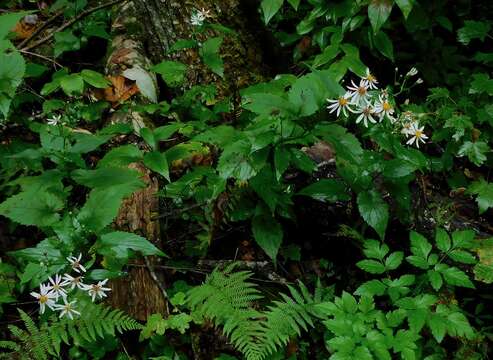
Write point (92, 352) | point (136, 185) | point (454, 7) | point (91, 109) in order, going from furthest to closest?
point (454, 7) < point (91, 109) < point (92, 352) < point (136, 185)

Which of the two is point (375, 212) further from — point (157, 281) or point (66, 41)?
point (66, 41)

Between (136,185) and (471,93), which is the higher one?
(136,185)

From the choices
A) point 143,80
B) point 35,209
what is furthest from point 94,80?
point 35,209

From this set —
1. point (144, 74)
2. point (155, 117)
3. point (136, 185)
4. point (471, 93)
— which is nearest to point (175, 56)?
point (144, 74)

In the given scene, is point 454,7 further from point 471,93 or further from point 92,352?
point 92,352

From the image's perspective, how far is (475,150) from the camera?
293 cm

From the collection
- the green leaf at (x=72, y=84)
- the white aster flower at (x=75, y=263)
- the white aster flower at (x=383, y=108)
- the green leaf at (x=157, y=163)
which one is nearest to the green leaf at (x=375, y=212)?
the white aster flower at (x=383, y=108)

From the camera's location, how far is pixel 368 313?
2254 millimetres

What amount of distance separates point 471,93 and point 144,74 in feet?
7.93

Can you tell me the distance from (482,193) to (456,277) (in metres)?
0.86

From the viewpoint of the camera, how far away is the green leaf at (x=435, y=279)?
2.23 metres

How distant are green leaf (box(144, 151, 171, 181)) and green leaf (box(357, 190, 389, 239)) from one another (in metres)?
1.04

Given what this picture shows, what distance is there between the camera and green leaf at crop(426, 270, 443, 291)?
7.31ft

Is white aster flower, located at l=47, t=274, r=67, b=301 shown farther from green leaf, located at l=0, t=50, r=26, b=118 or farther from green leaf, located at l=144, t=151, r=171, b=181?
green leaf, located at l=0, t=50, r=26, b=118
